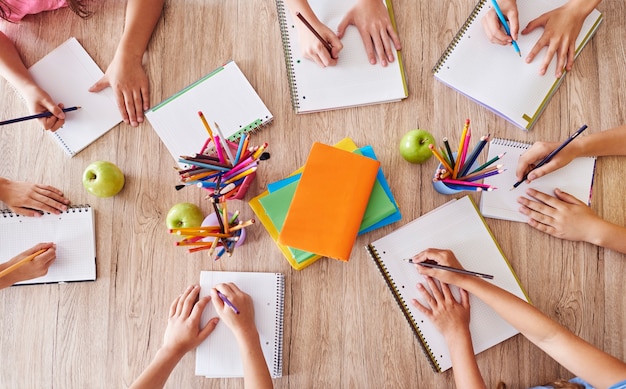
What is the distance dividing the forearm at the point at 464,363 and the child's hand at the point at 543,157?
389 mm

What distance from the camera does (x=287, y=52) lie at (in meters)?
1.11

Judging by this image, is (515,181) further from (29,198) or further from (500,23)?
(29,198)

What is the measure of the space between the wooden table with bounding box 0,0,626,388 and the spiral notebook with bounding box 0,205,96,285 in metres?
0.03

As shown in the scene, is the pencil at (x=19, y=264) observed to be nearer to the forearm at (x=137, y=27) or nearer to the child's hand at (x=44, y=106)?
the child's hand at (x=44, y=106)

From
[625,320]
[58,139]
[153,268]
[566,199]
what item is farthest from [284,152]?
[625,320]

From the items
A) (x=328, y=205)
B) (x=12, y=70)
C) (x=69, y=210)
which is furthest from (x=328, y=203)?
(x=12, y=70)

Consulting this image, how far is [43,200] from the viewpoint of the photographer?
1.06m

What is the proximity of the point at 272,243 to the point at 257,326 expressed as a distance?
0.62ft

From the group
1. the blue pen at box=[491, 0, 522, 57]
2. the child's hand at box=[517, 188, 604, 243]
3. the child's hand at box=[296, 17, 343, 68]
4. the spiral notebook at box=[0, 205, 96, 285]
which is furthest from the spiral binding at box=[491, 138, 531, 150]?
the spiral notebook at box=[0, 205, 96, 285]

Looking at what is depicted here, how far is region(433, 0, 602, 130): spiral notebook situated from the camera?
1088 mm

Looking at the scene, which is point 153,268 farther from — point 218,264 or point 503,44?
point 503,44

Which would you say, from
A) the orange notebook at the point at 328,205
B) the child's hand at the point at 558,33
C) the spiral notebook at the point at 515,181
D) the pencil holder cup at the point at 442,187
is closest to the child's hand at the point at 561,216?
the spiral notebook at the point at 515,181

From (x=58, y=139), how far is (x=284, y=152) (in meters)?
0.54

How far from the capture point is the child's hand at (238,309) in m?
0.99
